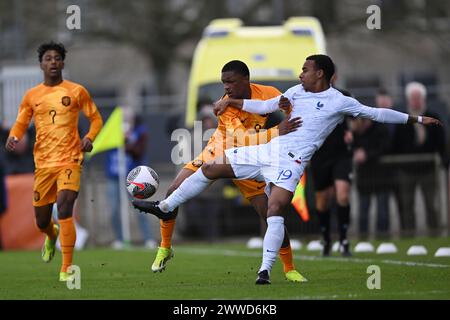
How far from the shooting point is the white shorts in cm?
1245

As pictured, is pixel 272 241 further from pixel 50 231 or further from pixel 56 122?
pixel 50 231

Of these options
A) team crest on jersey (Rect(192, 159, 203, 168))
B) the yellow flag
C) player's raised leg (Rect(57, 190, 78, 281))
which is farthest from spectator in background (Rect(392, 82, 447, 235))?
player's raised leg (Rect(57, 190, 78, 281))

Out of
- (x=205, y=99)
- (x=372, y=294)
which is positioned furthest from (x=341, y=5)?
(x=372, y=294)

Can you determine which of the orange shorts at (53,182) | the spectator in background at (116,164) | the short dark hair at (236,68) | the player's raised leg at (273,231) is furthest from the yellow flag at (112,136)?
the player's raised leg at (273,231)

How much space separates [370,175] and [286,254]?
10.0 m

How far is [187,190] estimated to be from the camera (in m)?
12.8

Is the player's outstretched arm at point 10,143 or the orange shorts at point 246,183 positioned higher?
the player's outstretched arm at point 10,143

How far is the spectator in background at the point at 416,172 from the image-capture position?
22.3m

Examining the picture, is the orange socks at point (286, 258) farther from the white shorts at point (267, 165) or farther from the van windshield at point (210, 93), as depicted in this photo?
the van windshield at point (210, 93)

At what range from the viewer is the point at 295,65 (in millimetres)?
23125

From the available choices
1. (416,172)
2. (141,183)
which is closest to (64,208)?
(141,183)

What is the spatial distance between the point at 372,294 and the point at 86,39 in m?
32.6

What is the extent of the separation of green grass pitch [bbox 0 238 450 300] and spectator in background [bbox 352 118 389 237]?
3010mm

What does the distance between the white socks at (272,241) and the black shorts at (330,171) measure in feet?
17.8
